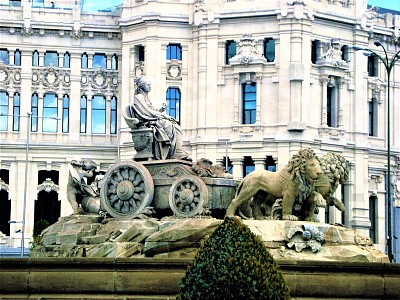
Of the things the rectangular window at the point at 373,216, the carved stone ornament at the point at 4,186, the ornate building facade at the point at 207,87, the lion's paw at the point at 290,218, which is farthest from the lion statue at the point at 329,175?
the carved stone ornament at the point at 4,186

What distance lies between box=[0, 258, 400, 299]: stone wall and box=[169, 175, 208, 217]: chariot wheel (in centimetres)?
454

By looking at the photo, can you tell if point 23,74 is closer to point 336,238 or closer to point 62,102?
point 62,102

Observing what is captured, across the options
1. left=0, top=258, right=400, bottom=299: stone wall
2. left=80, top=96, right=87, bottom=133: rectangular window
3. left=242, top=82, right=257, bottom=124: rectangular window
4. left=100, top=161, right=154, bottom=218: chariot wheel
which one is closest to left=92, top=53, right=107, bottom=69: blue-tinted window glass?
left=80, top=96, right=87, bottom=133: rectangular window

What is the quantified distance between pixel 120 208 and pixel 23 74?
54563 mm

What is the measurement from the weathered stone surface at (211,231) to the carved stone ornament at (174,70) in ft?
169

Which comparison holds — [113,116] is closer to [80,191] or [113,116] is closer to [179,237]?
[80,191]

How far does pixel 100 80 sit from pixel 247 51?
36.6 feet

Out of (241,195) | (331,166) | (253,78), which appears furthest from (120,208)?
(253,78)

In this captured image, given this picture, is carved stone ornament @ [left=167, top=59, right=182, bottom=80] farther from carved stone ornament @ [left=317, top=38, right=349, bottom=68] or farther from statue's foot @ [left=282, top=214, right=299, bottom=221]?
statue's foot @ [left=282, top=214, right=299, bottom=221]

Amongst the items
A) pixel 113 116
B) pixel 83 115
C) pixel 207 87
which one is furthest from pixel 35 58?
pixel 207 87

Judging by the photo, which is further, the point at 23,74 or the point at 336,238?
the point at 23,74

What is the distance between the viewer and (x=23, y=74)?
78.1m

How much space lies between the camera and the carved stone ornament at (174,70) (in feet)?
247

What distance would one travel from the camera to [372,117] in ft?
261
